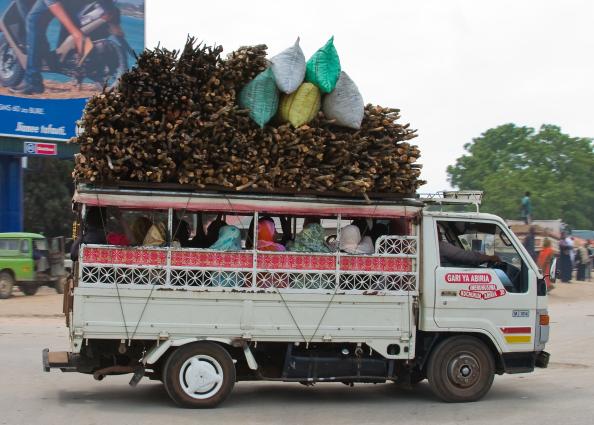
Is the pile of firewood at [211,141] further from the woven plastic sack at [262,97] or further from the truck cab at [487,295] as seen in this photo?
the truck cab at [487,295]

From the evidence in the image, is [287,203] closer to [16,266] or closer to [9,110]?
[16,266]

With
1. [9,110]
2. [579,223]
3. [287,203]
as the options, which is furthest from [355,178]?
[579,223]

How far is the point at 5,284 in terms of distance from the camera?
21.4 meters

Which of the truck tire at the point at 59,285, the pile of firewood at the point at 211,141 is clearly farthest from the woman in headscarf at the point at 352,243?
the truck tire at the point at 59,285

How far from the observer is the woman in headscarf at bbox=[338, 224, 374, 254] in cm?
888

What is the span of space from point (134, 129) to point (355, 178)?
225cm

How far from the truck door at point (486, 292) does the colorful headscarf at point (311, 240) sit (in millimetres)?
1215

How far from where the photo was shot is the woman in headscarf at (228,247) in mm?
8523

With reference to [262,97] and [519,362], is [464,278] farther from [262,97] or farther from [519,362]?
[262,97]

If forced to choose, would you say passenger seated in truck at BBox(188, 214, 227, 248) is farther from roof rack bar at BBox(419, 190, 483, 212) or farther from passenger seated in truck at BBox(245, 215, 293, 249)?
roof rack bar at BBox(419, 190, 483, 212)

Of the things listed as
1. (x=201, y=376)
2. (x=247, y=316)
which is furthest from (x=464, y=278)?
(x=201, y=376)

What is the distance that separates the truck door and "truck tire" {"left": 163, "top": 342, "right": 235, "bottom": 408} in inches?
88.6

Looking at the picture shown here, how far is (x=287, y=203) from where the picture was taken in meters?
8.59

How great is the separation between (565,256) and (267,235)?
2013cm
